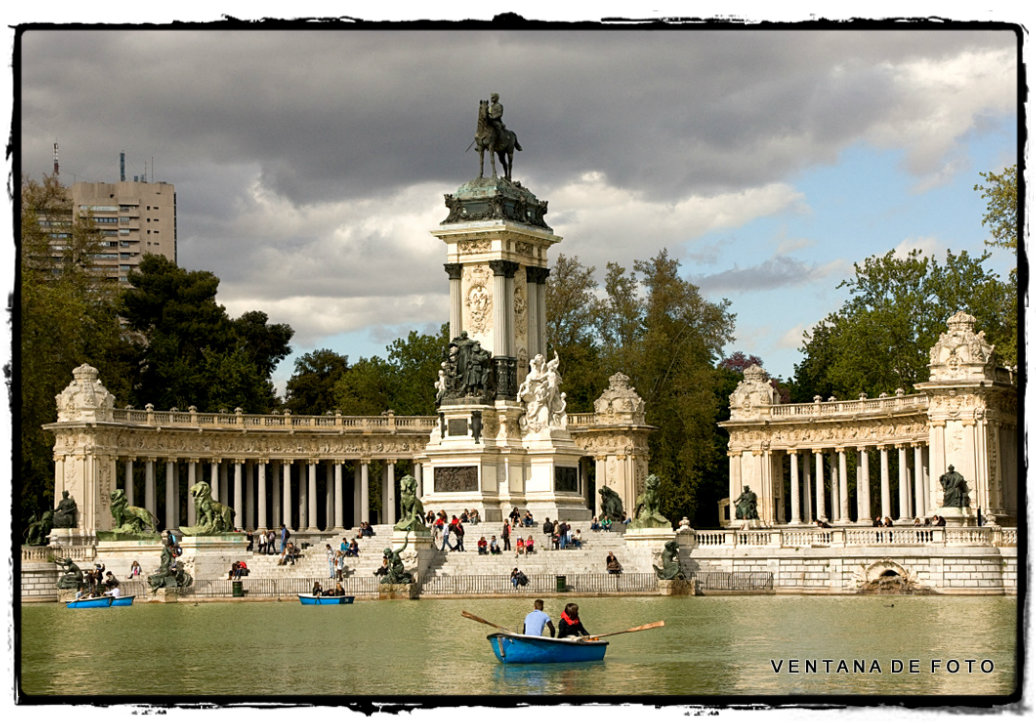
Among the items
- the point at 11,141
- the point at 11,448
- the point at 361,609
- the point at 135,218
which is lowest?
the point at 361,609

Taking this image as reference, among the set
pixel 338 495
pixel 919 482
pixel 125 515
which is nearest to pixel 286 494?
pixel 338 495

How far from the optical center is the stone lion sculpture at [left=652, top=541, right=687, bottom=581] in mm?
52875

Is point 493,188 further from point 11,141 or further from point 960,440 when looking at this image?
point 11,141

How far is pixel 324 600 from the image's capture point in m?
50.2

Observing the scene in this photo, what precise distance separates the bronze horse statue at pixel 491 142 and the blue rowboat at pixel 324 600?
22840mm

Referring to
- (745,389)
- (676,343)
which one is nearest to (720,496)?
(676,343)

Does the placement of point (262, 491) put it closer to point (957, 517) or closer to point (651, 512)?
point (651, 512)

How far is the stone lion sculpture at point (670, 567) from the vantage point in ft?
173

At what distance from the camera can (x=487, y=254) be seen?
67375 millimetres

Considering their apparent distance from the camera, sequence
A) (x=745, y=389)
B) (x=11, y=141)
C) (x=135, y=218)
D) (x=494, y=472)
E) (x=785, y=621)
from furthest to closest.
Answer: (x=135, y=218), (x=745, y=389), (x=494, y=472), (x=785, y=621), (x=11, y=141)

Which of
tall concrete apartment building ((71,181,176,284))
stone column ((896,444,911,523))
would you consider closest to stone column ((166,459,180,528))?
stone column ((896,444,911,523))

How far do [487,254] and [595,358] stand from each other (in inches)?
1089

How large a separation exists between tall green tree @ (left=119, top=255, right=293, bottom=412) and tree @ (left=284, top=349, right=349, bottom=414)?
1.65 meters

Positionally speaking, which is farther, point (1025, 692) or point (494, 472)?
point (494, 472)
